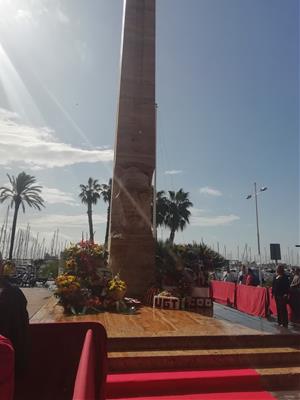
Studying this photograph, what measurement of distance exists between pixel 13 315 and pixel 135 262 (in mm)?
8096

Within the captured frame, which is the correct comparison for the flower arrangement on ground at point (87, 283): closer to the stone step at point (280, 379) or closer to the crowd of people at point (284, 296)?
the crowd of people at point (284, 296)

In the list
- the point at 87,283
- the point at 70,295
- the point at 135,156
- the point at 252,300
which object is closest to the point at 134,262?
the point at 87,283

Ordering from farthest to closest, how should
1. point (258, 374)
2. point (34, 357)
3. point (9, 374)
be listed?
point (258, 374)
point (34, 357)
point (9, 374)

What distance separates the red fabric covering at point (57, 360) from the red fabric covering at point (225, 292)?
9286mm

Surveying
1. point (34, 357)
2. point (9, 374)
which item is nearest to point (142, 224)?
point (34, 357)

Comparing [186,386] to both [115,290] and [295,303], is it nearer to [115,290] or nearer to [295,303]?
[115,290]

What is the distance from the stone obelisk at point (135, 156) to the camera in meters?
10.9

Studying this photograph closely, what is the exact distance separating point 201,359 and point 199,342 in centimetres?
47

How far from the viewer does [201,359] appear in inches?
215

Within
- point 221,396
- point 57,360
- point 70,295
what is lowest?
point 221,396

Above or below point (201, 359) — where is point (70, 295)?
above

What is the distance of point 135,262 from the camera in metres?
10.9

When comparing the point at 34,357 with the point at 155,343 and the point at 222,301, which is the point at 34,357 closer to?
the point at 155,343

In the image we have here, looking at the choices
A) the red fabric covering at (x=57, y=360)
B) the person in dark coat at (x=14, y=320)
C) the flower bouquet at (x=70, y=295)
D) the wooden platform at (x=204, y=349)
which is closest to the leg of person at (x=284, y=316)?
the wooden platform at (x=204, y=349)
